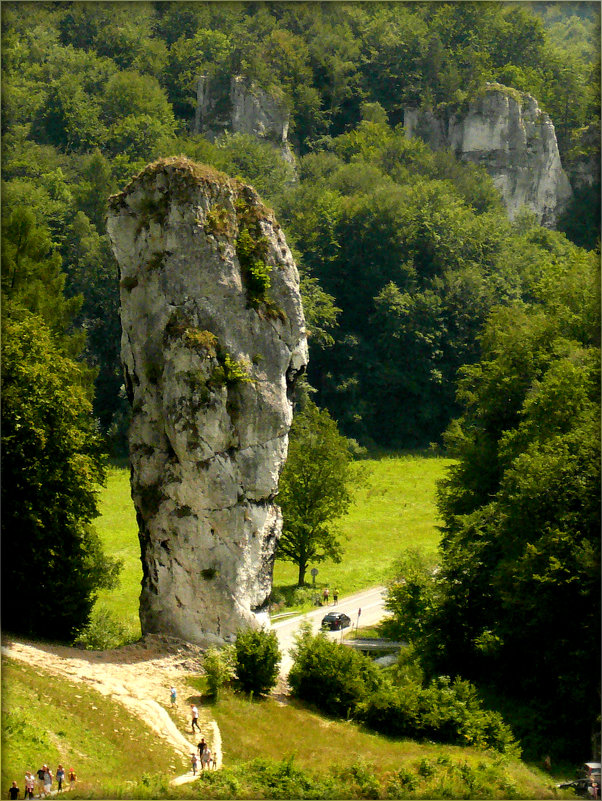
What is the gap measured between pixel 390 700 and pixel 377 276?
5421cm

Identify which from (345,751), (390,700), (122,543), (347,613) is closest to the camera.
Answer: (345,751)

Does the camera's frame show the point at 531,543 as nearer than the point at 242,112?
Yes

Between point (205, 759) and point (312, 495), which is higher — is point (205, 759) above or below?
below

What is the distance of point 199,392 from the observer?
123 feet

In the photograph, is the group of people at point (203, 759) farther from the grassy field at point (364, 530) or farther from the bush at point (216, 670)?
the grassy field at point (364, 530)

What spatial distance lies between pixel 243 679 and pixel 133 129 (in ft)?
235

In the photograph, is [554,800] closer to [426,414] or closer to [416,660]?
[416,660]

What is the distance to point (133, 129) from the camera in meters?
101

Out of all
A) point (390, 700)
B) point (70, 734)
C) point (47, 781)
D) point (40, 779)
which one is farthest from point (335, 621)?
point (47, 781)

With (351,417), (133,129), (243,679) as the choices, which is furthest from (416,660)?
(133,129)

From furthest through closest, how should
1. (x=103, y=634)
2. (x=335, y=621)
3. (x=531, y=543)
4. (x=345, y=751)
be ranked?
(x=335, y=621) < (x=531, y=543) < (x=103, y=634) < (x=345, y=751)

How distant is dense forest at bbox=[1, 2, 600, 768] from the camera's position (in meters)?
39.8

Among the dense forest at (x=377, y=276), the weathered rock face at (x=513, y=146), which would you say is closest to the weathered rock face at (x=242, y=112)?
the dense forest at (x=377, y=276)

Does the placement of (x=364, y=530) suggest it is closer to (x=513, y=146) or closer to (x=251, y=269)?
(x=251, y=269)
